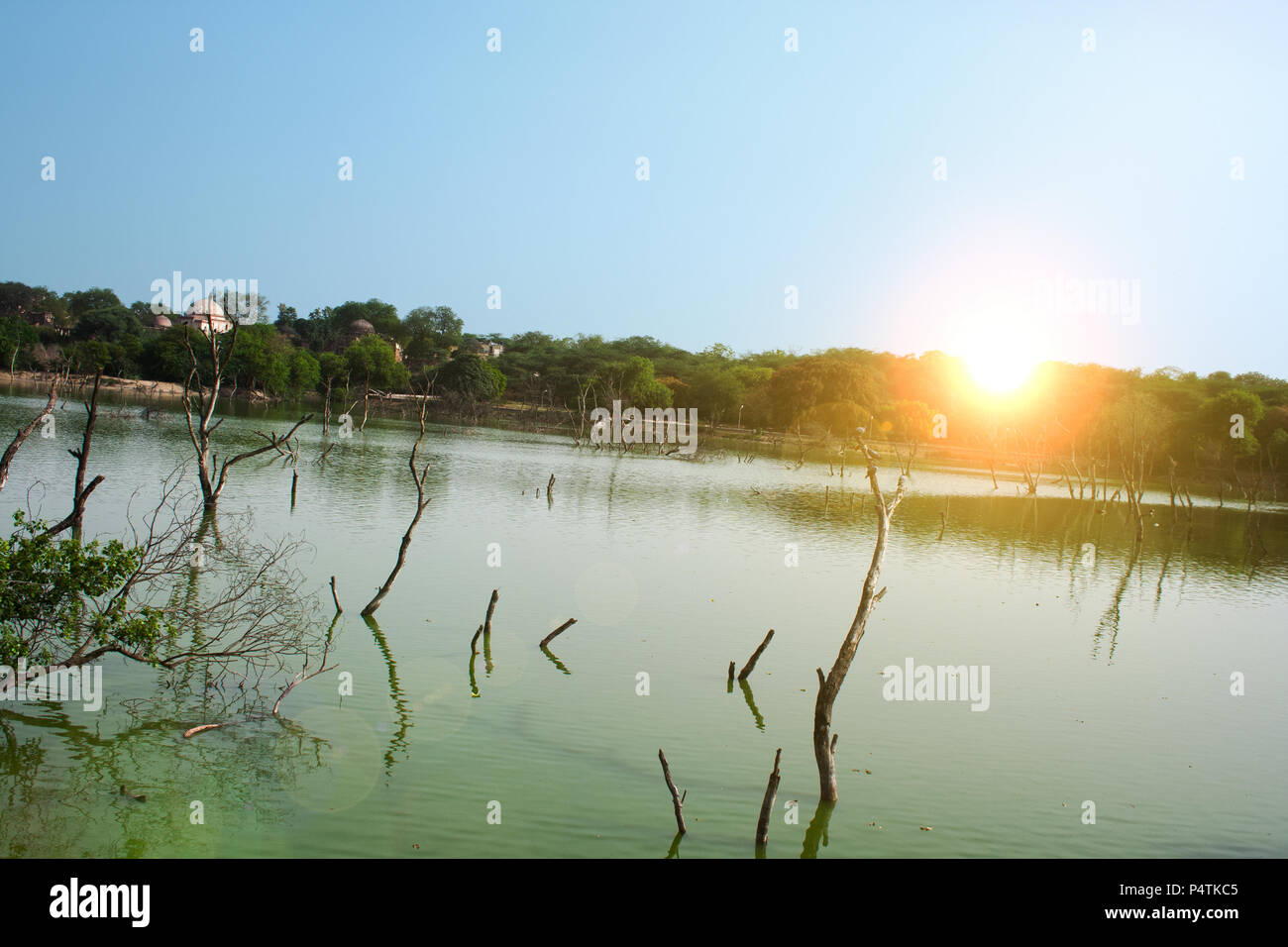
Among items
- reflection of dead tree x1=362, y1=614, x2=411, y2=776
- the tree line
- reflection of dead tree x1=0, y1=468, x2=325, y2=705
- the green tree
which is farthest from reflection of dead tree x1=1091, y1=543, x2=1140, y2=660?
the green tree

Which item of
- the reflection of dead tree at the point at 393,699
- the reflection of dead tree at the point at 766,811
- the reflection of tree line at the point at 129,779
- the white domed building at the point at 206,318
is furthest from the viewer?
the white domed building at the point at 206,318

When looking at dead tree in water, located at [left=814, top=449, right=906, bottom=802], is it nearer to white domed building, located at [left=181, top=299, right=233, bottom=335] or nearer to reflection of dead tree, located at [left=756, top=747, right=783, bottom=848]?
reflection of dead tree, located at [left=756, top=747, right=783, bottom=848]

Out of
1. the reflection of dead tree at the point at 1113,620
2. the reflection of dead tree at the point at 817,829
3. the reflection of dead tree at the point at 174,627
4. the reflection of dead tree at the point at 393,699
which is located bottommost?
the reflection of dead tree at the point at 1113,620

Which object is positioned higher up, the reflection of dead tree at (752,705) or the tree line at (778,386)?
the tree line at (778,386)

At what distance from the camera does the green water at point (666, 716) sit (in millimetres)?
9312

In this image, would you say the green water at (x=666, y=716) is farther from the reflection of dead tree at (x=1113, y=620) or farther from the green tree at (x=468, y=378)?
the green tree at (x=468, y=378)

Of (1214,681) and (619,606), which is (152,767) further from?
(1214,681)

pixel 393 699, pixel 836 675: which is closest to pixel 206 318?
pixel 393 699

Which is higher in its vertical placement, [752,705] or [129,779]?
[129,779]

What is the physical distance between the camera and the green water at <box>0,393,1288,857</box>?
9.31m

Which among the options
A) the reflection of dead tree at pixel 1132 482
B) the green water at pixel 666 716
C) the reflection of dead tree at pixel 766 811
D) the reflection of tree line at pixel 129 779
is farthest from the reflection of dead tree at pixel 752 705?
the reflection of dead tree at pixel 1132 482

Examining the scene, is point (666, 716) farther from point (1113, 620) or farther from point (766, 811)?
point (1113, 620)

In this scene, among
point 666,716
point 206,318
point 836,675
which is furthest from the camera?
point 206,318

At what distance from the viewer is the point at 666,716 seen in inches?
506
